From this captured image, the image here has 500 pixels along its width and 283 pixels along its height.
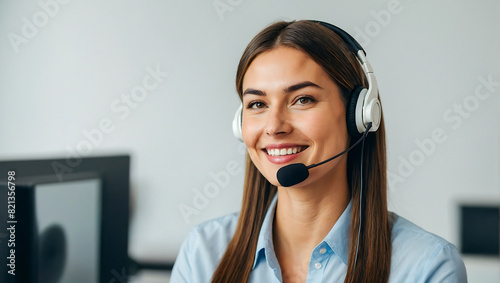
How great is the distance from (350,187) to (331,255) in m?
0.19

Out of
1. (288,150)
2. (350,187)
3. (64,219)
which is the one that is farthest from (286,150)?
(64,219)

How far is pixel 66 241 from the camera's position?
120 cm

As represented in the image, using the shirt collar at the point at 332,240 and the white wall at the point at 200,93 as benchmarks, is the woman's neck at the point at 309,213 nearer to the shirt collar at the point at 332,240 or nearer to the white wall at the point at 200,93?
the shirt collar at the point at 332,240

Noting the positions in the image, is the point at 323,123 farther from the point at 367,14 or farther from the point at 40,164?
the point at 367,14

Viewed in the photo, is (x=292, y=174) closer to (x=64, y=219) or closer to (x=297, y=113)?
(x=297, y=113)

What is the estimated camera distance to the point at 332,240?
3.74 feet

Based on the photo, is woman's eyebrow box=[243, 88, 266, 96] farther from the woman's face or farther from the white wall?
the white wall

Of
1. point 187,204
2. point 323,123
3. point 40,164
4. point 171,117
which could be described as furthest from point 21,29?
point 323,123

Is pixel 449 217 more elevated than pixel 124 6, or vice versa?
pixel 124 6

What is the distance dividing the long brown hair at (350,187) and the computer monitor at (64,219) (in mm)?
346

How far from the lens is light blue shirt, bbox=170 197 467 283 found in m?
1.04

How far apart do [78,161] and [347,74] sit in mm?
720

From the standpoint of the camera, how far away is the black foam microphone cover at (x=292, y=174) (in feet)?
3.38

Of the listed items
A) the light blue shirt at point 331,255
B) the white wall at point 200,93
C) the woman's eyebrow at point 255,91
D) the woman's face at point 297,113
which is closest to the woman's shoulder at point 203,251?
the light blue shirt at point 331,255
